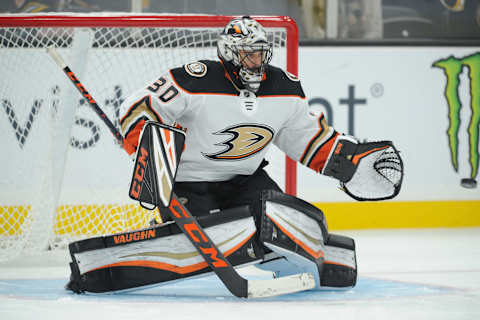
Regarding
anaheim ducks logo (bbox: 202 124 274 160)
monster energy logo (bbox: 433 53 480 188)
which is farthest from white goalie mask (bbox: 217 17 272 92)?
monster energy logo (bbox: 433 53 480 188)

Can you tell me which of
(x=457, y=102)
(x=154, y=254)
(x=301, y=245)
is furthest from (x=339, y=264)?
(x=457, y=102)

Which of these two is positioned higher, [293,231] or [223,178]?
[223,178]

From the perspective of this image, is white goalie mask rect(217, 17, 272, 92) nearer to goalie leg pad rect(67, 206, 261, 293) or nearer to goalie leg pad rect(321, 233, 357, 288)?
goalie leg pad rect(67, 206, 261, 293)

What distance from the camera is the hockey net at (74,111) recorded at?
3.35 metres

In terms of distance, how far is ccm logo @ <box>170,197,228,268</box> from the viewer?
94.8 inches

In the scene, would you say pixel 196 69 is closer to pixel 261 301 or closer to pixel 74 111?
pixel 261 301

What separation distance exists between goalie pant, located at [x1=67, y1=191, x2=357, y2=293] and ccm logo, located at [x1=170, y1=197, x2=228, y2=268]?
0.04 metres

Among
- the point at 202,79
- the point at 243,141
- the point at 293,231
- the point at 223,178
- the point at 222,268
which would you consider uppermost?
the point at 202,79

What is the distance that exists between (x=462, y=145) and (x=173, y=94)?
106 inches

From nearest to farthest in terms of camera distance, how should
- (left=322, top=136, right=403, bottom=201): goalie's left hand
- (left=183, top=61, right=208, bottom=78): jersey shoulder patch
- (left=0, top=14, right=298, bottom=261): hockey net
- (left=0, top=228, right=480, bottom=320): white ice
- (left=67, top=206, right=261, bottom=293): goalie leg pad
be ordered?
(left=0, top=228, right=480, bottom=320): white ice
(left=67, top=206, right=261, bottom=293): goalie leg pad
(left=183, top=61, right=208, bottom=78): jersey shoulder patch
(left=322, top=136, right=403, bottom=201): goalie's left hand
(left=0, top=14, right=298, bottom=261): hockey net

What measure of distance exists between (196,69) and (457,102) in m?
2.60

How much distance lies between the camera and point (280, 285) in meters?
2.43

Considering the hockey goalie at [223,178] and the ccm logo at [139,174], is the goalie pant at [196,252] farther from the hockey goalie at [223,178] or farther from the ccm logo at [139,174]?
the ccm logo at [139,174]

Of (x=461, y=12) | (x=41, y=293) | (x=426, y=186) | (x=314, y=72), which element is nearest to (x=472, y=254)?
(x=426, y=186)
